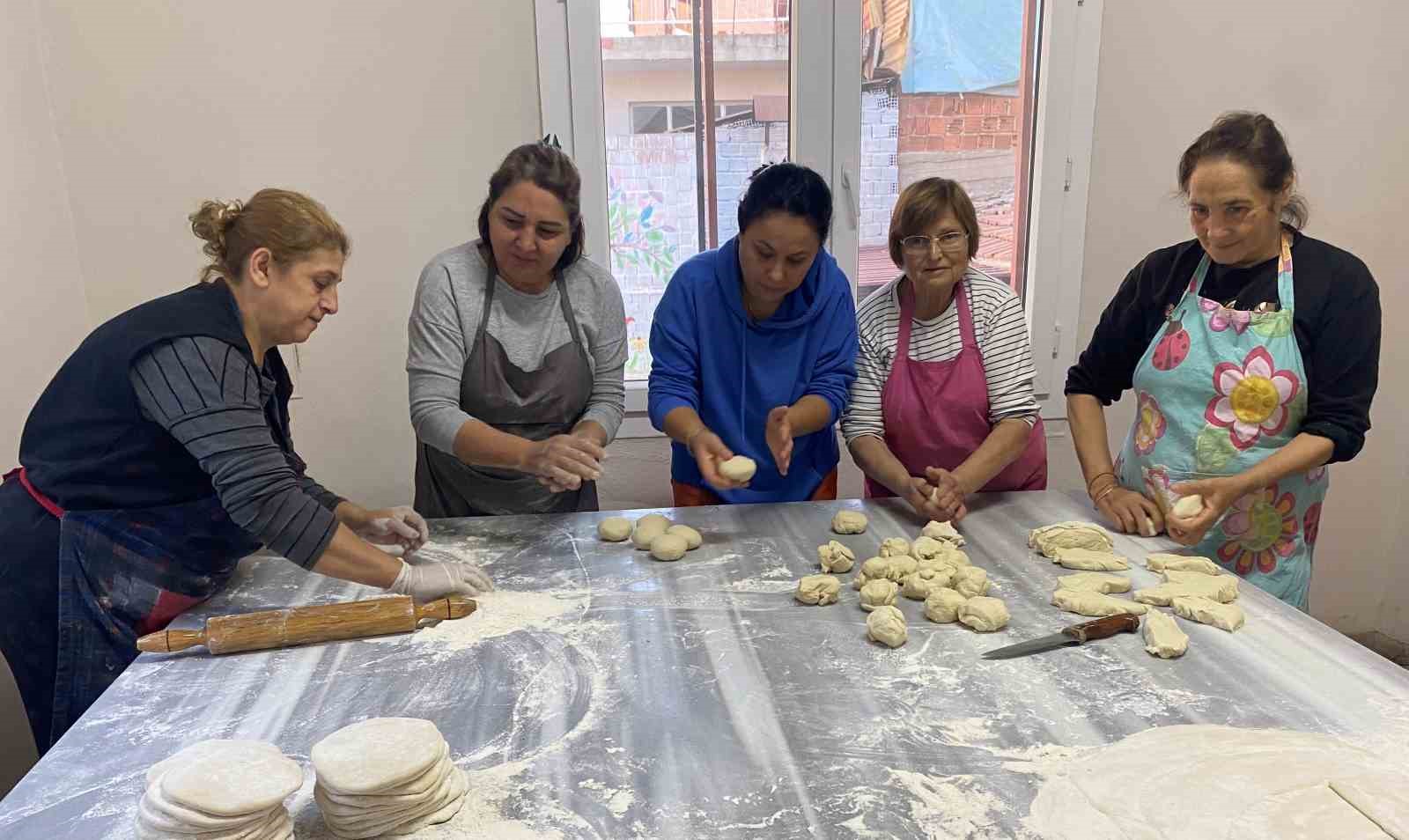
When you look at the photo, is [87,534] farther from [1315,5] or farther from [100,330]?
[1315,5]

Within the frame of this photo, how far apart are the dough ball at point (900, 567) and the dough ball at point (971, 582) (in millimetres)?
87

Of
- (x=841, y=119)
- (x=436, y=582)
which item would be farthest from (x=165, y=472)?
(x=841, y=119)

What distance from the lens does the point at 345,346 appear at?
3068mm

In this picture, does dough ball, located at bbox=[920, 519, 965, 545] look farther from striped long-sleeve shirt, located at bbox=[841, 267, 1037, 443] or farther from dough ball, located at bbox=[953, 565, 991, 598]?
striped long-sleeve shirt, located at bbox=[841, 267, 1037, 443]

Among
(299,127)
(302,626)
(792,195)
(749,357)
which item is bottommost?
(302,626)

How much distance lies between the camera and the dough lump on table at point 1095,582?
67.3 inches

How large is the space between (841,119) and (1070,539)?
1821 mm

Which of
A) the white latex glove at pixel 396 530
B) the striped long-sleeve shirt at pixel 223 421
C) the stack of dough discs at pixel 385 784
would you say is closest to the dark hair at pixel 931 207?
the white latex glove at pixel 396 530

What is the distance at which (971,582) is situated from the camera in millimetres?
1680

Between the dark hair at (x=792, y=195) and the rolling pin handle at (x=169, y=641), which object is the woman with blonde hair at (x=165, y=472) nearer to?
the rolling pin handle at (x=169, y=641)

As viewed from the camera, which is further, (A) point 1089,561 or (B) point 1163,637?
(A) point 1089,561

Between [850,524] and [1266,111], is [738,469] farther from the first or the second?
[1266,111]

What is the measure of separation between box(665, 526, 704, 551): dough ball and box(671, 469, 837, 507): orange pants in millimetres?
386

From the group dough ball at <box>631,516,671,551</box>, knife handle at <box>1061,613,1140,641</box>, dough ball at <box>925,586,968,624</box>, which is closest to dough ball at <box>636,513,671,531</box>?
dough ball at <box>631,516,671,551</box>
